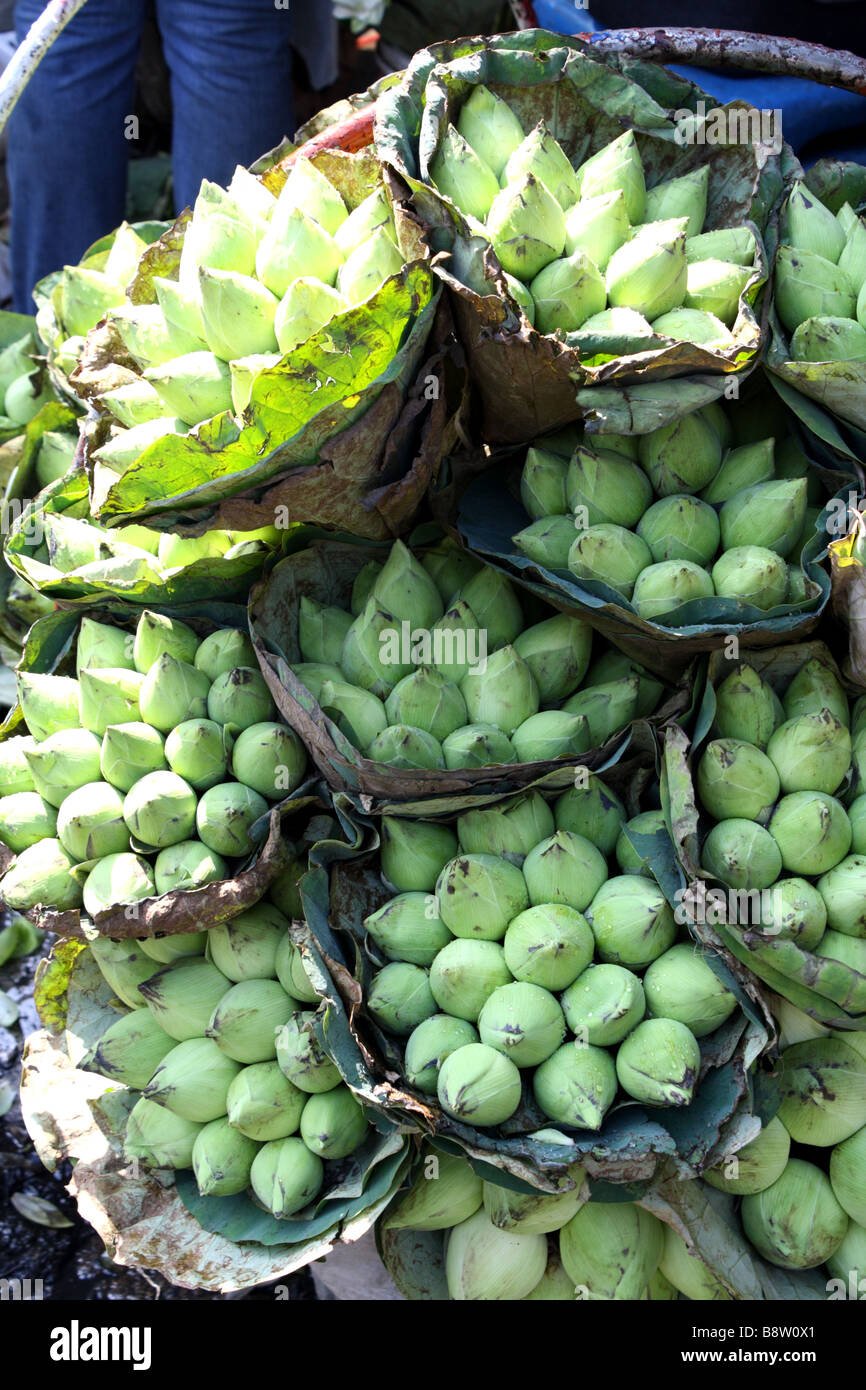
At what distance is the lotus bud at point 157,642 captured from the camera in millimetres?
1621

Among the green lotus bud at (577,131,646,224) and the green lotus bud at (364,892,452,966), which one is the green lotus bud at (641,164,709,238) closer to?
the green lotus bud at (577,131,646,224)

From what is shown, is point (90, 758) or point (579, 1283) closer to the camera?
point (579, 1283)

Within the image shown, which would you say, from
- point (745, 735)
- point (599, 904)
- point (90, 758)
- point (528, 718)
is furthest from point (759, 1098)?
point (90, 758)

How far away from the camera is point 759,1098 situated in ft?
4.48

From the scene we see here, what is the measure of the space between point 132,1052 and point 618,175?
1369 millimetres

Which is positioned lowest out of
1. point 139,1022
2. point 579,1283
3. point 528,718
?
point 579,1283

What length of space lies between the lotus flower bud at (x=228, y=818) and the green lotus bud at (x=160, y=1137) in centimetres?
34

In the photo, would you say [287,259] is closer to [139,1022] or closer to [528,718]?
[528,718]

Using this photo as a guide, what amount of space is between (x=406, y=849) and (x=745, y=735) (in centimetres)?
46

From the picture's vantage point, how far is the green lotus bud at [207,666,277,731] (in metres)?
1.57

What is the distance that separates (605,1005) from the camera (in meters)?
1.34

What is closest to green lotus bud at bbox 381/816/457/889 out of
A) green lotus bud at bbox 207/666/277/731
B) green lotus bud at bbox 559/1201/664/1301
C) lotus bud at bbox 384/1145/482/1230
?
green lotus bud at bbox 207/666/277/731

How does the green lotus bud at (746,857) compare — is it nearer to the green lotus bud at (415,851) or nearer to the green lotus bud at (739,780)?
the green lotus bud at (739,780)

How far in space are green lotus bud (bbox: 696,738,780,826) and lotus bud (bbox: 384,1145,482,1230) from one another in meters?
0.56
